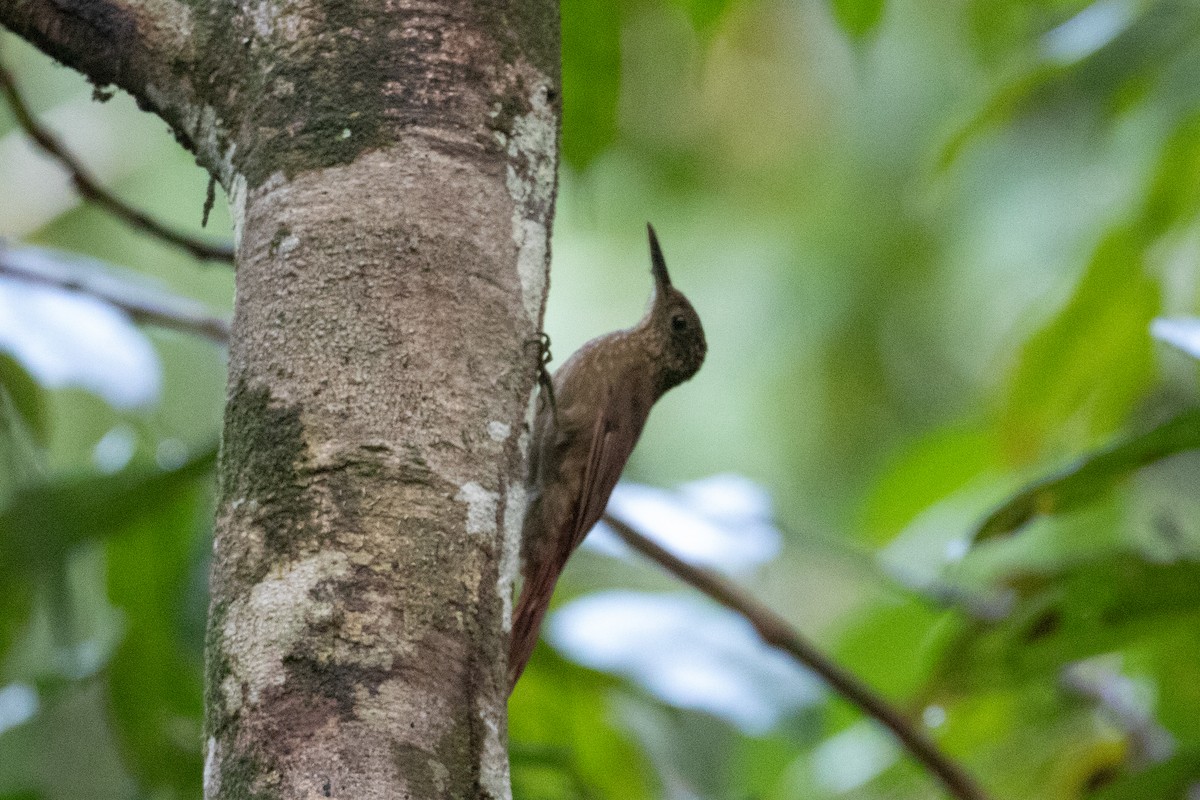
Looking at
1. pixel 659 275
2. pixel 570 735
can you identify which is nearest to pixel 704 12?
pixel 570 735

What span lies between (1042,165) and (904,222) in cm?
187

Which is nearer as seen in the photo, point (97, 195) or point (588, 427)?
point (97, 195)

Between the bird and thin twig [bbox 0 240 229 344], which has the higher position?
the bird

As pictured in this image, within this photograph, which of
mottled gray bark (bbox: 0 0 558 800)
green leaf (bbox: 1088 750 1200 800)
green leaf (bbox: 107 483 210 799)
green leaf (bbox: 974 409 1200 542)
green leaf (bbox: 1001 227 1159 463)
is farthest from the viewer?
green leaf (bbox: 1001 227 1159 463)

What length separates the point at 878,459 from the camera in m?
6.86

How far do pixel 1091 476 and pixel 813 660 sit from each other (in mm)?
715

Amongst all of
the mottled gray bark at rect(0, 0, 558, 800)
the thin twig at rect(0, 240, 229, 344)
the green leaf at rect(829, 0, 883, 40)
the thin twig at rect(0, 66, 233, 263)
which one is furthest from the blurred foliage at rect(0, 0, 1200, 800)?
the mottled gray bark at rect(0, 0, 558, 800)

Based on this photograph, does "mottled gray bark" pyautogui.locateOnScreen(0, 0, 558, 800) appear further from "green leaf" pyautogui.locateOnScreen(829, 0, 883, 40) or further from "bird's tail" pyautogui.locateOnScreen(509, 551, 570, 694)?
"bird's tail" pyautogui.locateOnScreen(509, 551, 570, 694)

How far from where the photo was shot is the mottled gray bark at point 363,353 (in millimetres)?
1204

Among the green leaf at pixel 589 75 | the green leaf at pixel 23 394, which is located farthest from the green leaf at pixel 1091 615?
the green leaf at pixel 23 394

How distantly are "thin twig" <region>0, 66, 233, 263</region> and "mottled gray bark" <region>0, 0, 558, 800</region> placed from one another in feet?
2.91

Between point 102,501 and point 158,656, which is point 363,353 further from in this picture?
point 158,656

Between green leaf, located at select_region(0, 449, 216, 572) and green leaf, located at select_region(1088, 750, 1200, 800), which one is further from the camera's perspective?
green leaf, located at select_region(0, 449, 216, 572)

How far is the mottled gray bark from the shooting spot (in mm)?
1204
